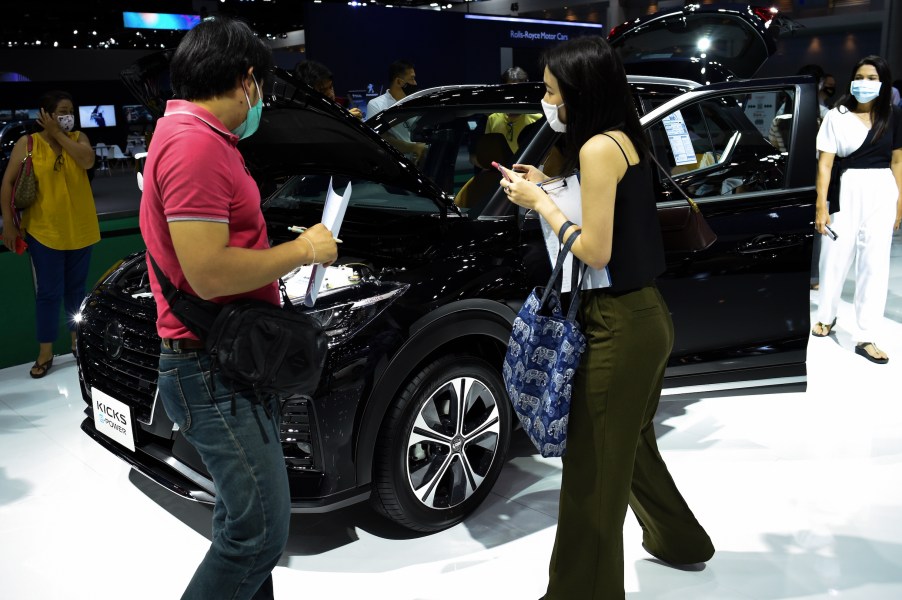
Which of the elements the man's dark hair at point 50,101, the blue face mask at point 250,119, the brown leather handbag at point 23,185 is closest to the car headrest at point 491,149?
the blue face mask at point 250,119

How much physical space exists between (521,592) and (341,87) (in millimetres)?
8274

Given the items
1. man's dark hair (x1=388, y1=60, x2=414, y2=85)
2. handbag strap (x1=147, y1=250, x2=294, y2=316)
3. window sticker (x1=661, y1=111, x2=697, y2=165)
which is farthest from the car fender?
man's dark hair (x1=388, y1=60, x2=414, y2=85)

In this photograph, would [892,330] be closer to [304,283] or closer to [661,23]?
[661,23]

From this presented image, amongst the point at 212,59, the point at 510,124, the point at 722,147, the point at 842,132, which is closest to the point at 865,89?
the point at 842,132

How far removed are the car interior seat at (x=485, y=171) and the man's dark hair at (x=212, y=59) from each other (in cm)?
171

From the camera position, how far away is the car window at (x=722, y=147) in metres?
3.62

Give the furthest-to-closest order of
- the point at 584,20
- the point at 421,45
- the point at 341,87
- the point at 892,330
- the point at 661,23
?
the point at 584,20 < the point at 421,45 < the point at 341,87 < the point at 892,330 < the point at 661,23

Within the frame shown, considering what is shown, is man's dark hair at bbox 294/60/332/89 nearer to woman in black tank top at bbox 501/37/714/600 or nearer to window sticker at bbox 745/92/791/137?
window sticker at bbox 745/92/791/137

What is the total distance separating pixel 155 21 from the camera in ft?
37.8

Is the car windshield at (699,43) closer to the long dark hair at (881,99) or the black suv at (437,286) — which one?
the long dark hair at (881,99)

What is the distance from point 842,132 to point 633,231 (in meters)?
3.57

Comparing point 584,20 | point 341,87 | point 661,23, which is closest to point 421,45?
point 341,87

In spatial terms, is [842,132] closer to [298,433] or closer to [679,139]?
[679,139]

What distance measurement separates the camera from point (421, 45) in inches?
444
